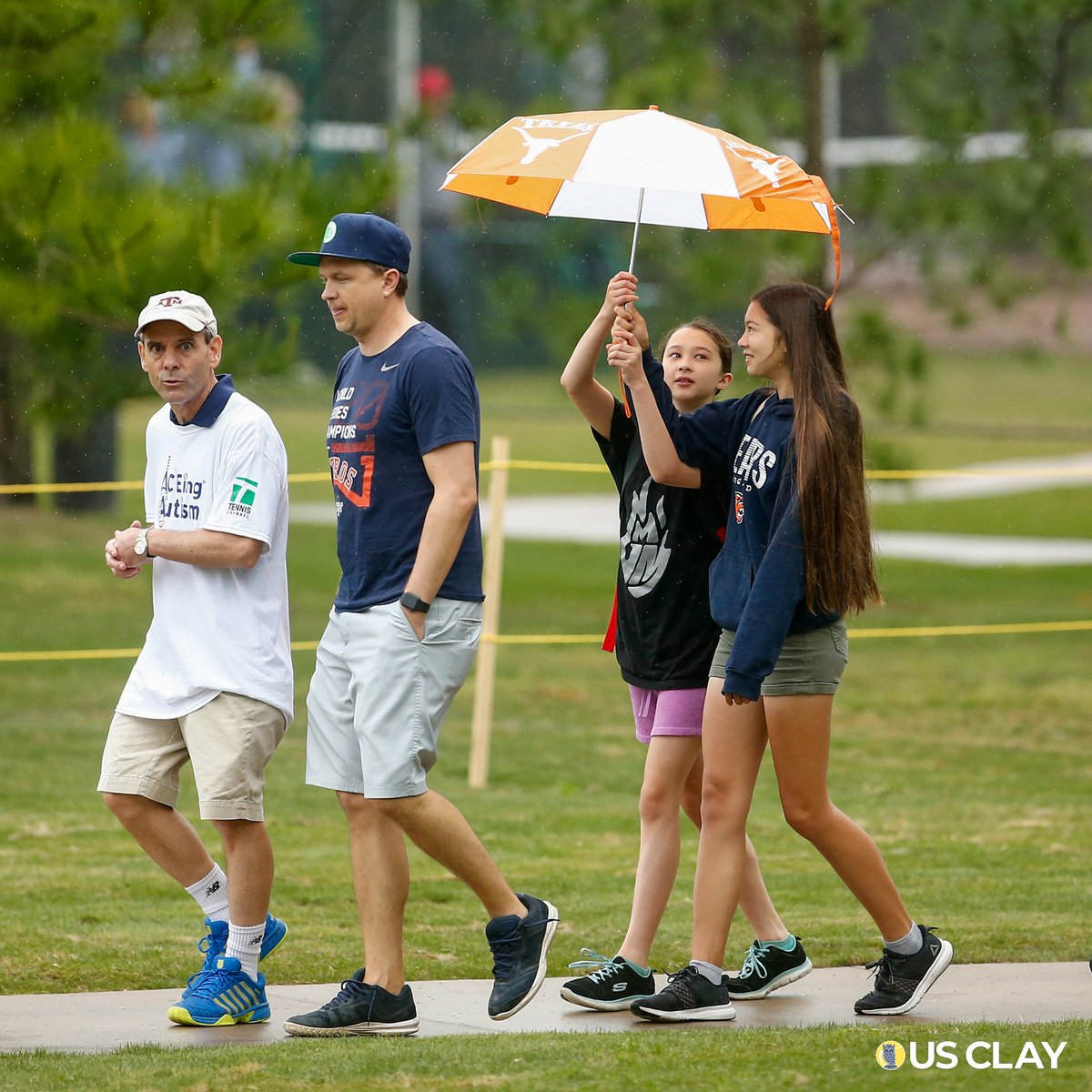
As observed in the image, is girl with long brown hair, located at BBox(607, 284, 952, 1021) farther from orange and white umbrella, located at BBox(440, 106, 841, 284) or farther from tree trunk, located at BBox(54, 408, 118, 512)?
tree trunk, located at BBox(54, 408, 118, 512)

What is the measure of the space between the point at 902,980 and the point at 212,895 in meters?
1.85

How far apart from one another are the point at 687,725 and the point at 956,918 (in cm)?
177

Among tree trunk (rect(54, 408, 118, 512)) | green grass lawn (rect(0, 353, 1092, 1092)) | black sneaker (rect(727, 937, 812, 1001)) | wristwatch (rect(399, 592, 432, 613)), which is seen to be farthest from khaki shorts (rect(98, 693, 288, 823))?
tree trunk (rect(54, 408, 118, 512))

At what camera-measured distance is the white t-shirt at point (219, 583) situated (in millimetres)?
4965

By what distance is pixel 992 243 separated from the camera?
15.4 meters

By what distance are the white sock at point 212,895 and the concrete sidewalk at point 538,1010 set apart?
29 centimetres

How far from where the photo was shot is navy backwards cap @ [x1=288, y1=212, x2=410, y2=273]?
4.91 meters

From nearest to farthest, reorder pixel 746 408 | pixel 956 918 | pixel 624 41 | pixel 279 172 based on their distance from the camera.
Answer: pixel 746 408
pixel 956 918
pixel 279 172
pixel 624 41

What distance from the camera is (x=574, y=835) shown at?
7988 mm

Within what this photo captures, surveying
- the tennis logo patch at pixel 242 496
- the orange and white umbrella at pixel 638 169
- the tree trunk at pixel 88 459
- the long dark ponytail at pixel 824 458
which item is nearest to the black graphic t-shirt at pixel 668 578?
the long dark ponytail at pixel 824 458

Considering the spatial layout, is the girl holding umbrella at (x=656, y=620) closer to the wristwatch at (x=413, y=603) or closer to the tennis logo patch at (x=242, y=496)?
the wristwatch at (x=413, y=603)

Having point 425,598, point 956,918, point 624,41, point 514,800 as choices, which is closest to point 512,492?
point 624,41

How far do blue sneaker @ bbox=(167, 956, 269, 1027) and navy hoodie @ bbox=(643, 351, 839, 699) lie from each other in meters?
1.49

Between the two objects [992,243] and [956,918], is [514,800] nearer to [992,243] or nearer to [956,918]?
[956,918]
